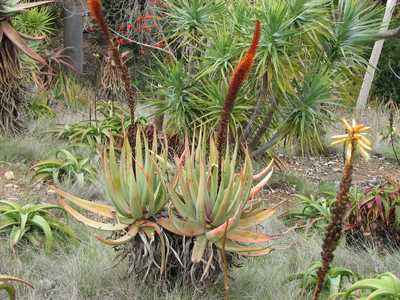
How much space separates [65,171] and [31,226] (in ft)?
6.47

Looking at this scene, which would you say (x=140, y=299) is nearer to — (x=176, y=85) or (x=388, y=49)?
(x=176, y=85)

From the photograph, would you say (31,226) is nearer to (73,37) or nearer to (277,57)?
(277,57)

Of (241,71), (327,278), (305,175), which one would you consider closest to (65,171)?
(327,278)

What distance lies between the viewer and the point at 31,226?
4.64 m

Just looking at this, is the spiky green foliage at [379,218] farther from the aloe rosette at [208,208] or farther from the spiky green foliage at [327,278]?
the aloe rosette at [208,208]

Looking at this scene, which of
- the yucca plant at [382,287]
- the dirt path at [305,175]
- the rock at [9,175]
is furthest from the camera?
the rock at [9,175]

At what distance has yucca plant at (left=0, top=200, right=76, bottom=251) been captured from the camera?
4.46 m

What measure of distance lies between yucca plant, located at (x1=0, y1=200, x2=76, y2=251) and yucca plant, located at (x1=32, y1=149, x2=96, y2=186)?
1.54 meters

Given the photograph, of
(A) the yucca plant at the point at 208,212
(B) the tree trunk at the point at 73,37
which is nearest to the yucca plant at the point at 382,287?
(A) the yucca plant at the point at 208,212

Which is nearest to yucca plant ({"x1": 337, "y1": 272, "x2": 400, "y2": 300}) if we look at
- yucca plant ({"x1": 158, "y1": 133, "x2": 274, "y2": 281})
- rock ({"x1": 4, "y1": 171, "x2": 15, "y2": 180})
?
yucca plant ({"x1": 158, "y1": 133, "x2": 274, "y2": 281})

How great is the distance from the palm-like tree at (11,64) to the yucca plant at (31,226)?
318 centimetres

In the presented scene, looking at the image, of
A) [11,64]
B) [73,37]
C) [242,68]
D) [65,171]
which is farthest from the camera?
[73,37]

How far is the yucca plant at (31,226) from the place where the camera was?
446 cm

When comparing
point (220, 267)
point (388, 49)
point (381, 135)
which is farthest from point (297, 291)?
point (388, 49)
